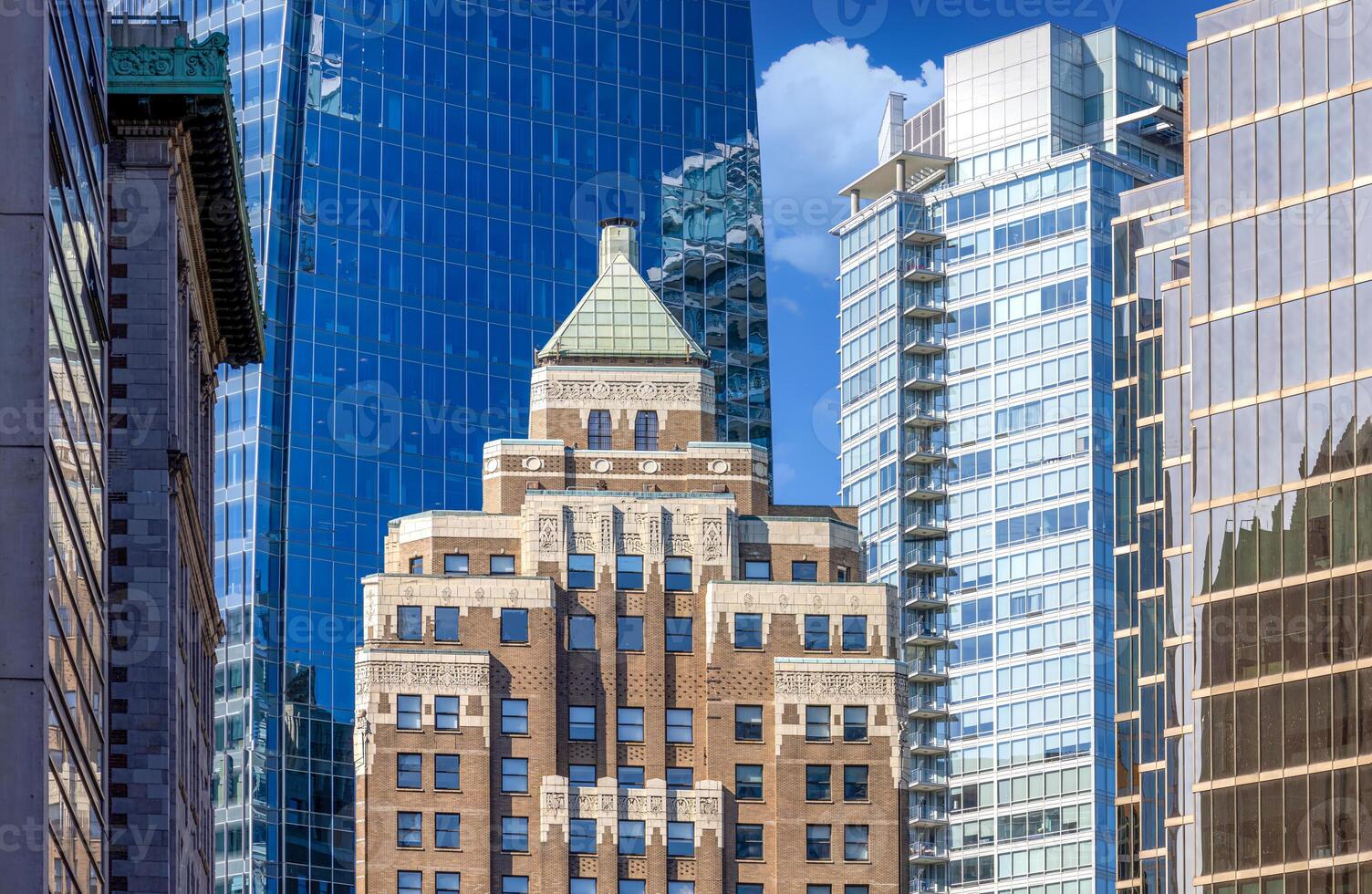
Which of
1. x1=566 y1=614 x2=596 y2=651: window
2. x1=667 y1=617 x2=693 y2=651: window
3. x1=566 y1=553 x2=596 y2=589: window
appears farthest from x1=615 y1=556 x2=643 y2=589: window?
x1=667 y1=617 x2=693 y2=651: window

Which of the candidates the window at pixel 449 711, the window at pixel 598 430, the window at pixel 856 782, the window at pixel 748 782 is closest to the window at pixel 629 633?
the window at pixel 748 782

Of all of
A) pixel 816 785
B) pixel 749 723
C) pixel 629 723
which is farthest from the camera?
pixel 629 723

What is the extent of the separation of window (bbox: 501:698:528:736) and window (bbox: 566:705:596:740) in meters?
2.13

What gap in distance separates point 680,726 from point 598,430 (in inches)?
624

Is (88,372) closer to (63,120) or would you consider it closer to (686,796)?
(63,120)

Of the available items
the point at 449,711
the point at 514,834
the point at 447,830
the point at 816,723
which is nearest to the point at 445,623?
the point at 449,711

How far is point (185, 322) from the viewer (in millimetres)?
86750

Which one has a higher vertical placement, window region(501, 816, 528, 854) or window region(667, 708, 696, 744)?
window region(667, 708, 696, 744)

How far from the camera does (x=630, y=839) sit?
135125 millimetres

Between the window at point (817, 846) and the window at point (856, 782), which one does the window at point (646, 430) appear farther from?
the window at point (817, 846)

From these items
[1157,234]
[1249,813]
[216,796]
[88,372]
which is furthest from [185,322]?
[216,796]

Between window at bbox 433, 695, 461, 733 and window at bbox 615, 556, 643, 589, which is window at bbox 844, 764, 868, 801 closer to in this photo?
window at bbox 615, 556, 643, 589

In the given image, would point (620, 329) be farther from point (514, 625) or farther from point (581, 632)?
point (514, 625)

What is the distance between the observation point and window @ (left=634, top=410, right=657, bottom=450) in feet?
477
